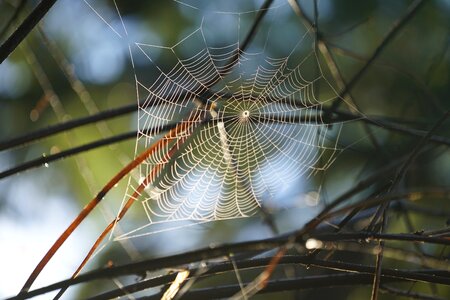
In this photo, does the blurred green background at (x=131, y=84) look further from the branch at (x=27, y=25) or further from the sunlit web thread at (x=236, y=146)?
the branch at (x=27, y=25)

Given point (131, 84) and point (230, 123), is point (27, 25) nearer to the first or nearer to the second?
point (230, 123)

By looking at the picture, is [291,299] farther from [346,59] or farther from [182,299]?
[182,299]

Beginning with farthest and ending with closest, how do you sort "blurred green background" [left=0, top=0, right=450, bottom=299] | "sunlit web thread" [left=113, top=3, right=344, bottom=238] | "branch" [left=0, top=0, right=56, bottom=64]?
"blurred green background" [left=0, top=0, right=450, bottom=299] → "sunlit web thread" [left=113, top=3, right=344, bottom=238] → "branch" [left=0, top=0, right=56, bottom=64]

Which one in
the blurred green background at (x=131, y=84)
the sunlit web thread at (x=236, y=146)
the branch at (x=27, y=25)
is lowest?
the branch at (x=27, y=25)

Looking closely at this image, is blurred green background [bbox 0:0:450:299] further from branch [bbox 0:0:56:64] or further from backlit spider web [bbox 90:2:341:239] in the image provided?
branch [bbox 0:0:56:64]

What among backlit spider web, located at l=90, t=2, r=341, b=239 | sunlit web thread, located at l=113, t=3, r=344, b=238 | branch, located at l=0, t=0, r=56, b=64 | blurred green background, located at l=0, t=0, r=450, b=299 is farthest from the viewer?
blurred green background, located at l=0, t=0, r=450, b=299

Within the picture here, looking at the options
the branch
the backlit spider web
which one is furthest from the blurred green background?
the branch

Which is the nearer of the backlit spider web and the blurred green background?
the backlit spider web

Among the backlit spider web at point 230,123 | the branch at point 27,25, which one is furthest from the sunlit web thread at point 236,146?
the branch at point 27,25
